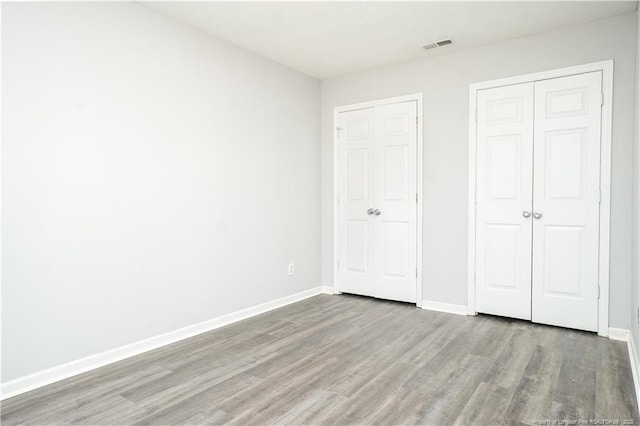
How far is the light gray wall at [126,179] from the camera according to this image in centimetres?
237

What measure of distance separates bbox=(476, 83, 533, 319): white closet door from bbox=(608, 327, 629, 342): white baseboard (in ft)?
2.00

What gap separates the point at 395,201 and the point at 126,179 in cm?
270

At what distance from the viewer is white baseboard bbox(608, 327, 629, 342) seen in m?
3.15

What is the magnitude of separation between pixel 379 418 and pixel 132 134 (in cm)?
251

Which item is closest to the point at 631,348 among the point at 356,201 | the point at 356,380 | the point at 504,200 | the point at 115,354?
the point at 504,200

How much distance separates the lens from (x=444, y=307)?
4.04m

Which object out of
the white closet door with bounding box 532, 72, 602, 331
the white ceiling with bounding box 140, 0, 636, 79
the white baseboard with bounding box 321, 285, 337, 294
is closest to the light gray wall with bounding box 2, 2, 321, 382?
the white ceiling with bounding box 140, 0, 636, 79

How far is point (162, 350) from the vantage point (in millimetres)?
3008

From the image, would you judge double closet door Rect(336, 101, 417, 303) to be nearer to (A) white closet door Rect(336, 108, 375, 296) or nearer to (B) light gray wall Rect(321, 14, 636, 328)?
(A) white closet door Rect(336, 108, 375, 296)

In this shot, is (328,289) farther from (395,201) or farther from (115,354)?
(115,354)

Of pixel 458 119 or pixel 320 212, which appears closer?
pixel 458 119

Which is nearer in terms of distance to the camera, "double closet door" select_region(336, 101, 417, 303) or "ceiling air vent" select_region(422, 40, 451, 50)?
"ceiling air vent" select_region(422, 40, 451, 50)

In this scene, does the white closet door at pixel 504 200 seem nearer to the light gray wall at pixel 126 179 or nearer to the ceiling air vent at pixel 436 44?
the ceiling air vent at pixel 436 44

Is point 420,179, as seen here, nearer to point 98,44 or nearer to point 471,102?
point 471,102
